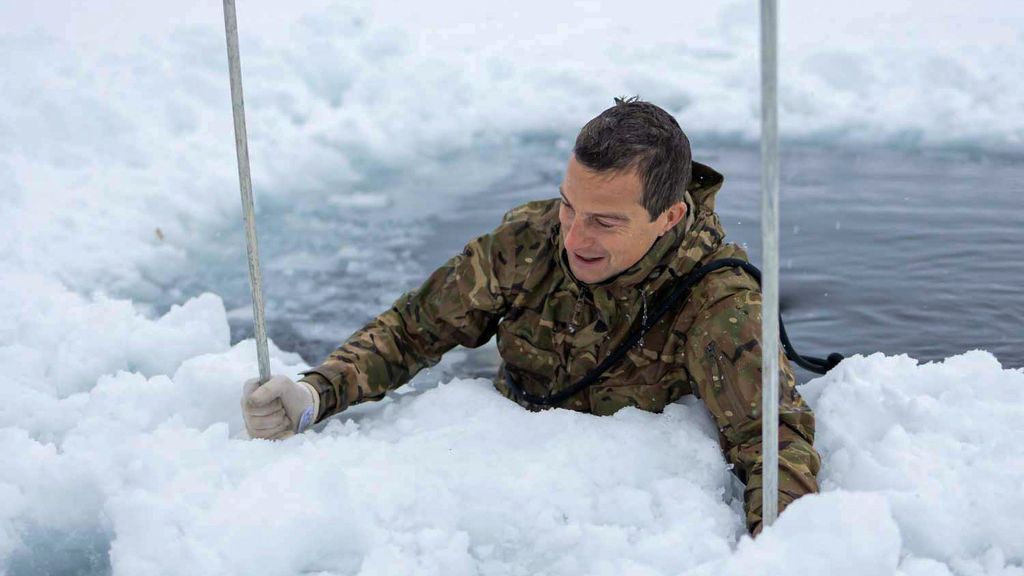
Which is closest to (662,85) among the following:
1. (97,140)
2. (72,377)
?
(97,140)

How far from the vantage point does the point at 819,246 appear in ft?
14.8

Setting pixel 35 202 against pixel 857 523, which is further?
pixel 35 202

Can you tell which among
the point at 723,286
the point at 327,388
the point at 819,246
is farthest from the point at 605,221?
the point at 819,246

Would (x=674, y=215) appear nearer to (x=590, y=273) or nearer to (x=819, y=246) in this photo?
(x=590, y=273)

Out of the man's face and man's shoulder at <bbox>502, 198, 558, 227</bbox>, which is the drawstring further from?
man's shoulder at <bbox>502, 198, 558, 227</bbox>

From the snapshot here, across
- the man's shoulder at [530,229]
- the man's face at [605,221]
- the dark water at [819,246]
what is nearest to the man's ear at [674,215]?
the man's face at [605,221]

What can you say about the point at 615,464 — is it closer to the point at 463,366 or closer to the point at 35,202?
the point at 463,366

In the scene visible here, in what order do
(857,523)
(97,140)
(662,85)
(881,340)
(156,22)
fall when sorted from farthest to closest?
(156,22), (662,85), (97,140), (881,340), (857,523)

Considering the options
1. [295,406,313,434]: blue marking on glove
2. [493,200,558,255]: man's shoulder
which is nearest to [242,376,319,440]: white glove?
[295,406,313,434]: blue marking on glove

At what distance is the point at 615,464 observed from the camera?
208 cm

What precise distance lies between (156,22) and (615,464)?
23.0 ft

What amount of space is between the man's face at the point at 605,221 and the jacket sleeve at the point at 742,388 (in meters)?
0.18

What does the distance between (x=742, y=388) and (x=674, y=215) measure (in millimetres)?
403

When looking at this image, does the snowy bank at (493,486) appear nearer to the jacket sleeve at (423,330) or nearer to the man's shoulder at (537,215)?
the jacket sleeve at (423,330)
